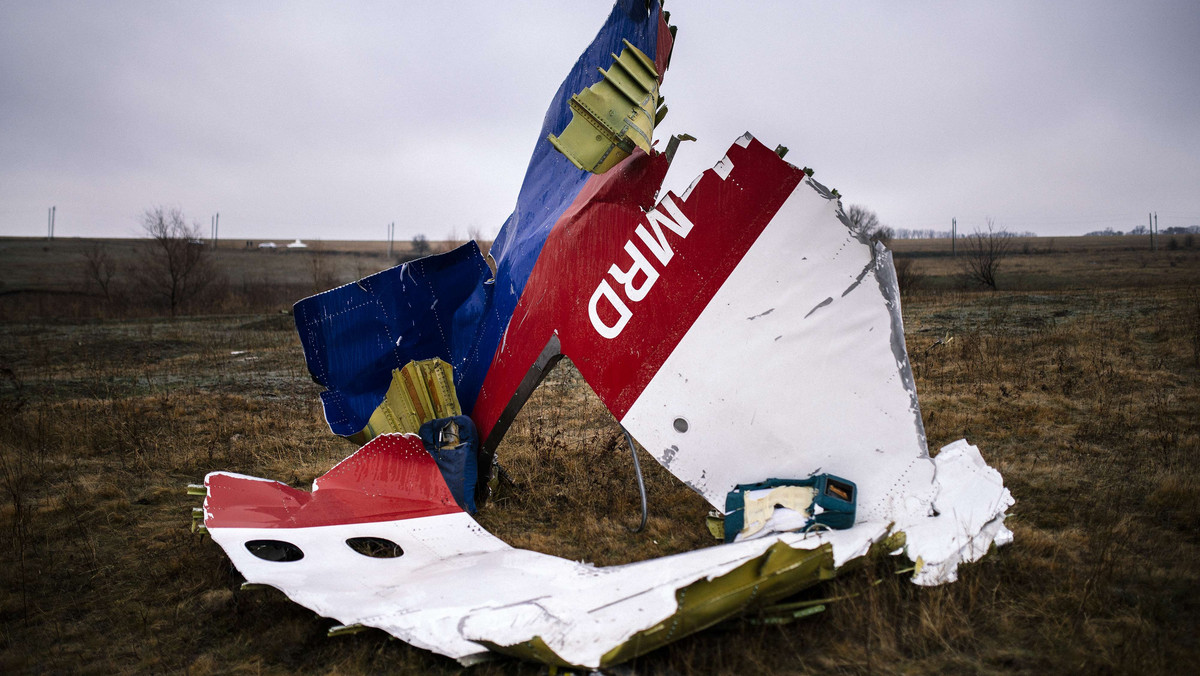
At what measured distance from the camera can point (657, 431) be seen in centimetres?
423

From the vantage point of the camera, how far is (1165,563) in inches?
150

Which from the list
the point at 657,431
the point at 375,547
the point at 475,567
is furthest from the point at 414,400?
the point at 657,431

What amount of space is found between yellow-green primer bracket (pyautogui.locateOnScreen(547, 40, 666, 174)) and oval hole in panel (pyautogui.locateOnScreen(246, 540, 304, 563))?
10.5 ft

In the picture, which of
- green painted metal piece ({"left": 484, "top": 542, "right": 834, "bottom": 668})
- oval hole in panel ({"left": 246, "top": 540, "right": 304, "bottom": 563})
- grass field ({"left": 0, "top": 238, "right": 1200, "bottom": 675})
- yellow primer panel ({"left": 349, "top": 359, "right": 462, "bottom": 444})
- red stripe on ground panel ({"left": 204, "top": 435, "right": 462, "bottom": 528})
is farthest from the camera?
yellow primer panel ({"left": 349, "top": 359, "right": 462, "bottom": 444})

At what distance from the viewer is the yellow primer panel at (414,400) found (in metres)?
5.49

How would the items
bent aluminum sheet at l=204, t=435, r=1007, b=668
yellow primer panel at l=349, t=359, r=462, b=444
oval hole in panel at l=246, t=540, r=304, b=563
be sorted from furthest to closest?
1. yellow primer panel at l=349, t=359, r=462, b=444
2. oval hole in panel at l=246, t=540, r=304, b=563
3. bent aluminum sheet at l=204, t=435, r=1007, b=668

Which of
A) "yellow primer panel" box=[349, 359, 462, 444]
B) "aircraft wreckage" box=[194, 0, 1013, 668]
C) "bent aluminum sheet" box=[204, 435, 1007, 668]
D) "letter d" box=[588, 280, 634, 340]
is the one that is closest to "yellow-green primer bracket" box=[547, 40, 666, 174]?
"aircraft wreckage" box=[194, 0, 1013, 668]

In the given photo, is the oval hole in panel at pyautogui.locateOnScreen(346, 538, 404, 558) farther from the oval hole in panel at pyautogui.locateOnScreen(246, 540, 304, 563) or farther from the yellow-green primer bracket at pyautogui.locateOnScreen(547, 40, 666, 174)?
the yellow-green primer bracket at pyautogui.locateOnScreen(547, 40, 666, 174)

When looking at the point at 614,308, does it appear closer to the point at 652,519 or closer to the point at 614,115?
the point at 614,115

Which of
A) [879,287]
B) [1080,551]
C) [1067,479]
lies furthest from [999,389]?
[879,287]

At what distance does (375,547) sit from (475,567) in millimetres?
1071

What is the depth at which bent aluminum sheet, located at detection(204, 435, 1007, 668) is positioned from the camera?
2.96 metres

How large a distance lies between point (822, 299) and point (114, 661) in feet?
14.5

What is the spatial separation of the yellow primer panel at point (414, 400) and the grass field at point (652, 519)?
96 centimetres
